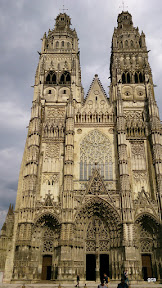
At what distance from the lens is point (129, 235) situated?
21.7 m

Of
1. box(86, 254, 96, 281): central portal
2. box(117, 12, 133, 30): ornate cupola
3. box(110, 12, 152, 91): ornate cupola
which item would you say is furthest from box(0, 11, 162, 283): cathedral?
box(117, 12, 133, 30): ornate cupola

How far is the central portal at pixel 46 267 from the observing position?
872 inches

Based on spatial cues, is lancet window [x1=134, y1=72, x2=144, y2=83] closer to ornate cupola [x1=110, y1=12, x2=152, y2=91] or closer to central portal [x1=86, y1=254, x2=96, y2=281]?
ornate cupola [x1=110, y1=12, x2=152, y2=91]

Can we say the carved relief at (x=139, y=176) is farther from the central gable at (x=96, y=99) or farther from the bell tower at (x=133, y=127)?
the central gable at (x=96, y=99)

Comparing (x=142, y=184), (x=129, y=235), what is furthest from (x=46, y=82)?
(x=129, y=235)

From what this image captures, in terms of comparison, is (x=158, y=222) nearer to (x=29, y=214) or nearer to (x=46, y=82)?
(x=29, y=214)

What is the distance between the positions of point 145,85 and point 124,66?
158 inches

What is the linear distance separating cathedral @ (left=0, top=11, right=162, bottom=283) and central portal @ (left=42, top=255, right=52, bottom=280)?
0.08 m

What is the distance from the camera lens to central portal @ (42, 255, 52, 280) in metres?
22.2

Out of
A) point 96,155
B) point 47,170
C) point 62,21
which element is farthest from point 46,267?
point 62,21

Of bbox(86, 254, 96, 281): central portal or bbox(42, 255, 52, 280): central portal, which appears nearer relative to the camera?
bbox(42, 255, 52, 280): central portal

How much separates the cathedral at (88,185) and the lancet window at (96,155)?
103 mm

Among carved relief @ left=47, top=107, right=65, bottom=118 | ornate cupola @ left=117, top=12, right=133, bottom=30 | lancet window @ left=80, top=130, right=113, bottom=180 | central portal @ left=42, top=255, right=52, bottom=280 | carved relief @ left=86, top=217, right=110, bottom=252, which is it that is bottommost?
central portal @ left=42, top=255, right=52, bottom=280

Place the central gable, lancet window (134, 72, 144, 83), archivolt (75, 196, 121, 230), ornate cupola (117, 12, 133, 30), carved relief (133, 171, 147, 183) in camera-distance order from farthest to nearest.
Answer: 1. ornate cupola (117, 12, 133, 30)
2. lancet window (134, 72, 144, 83)
3. the central gable
4. carved relief (133, 171, 147, 183)
5. archivolt (75, 196, 121, 230)
